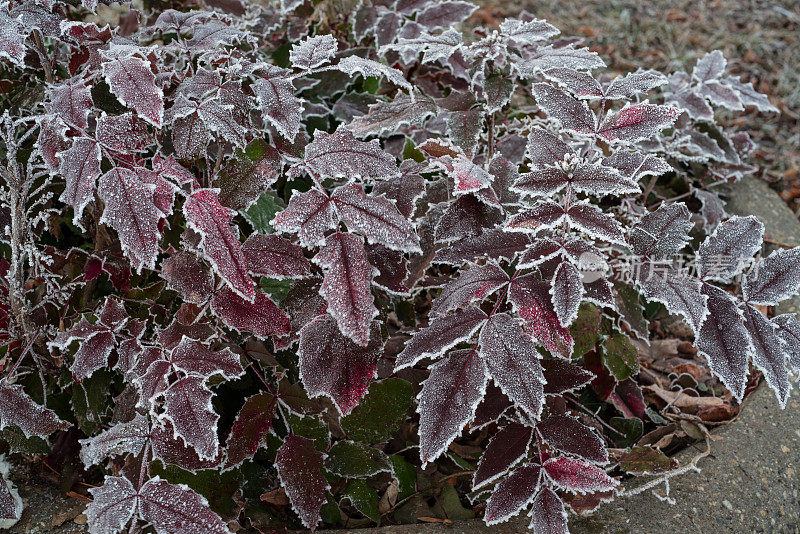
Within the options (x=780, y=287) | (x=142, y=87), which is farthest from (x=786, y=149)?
(x=142, y=87)

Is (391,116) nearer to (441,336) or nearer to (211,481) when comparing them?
(441,336)

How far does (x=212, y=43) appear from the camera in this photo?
1.18 metres

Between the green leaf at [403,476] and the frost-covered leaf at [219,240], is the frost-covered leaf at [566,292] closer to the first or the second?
the frost-covered leaf at [219,240]

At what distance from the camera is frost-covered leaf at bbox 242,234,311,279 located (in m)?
1.00

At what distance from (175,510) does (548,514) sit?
58 centimetres

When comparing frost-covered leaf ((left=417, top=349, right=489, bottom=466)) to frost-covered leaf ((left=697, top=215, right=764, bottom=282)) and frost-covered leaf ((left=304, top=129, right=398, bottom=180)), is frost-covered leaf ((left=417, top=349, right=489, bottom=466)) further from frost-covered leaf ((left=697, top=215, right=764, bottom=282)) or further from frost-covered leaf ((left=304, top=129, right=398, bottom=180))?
frost-covered leaf ((left=697, top=215, right=764, bottom=282))

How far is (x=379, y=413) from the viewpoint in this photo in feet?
3.98

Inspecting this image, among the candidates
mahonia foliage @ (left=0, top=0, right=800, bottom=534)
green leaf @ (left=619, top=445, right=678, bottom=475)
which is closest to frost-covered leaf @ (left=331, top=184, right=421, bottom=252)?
mahonia foliage @ (left=0, top=0, right=800, bottom=534)

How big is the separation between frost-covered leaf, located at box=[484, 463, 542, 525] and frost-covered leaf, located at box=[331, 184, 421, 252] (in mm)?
449

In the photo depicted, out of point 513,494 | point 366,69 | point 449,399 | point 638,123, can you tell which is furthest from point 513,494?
point 366,69

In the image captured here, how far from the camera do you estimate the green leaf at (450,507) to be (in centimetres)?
131

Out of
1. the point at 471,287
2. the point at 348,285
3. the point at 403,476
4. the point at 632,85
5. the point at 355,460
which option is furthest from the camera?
the point at 403,476

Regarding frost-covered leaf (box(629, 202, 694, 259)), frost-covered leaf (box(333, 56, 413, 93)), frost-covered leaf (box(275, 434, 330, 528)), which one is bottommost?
frost-covered leaf (box(275, 434, 330, 528))

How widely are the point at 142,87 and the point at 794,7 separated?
11.7 feet
